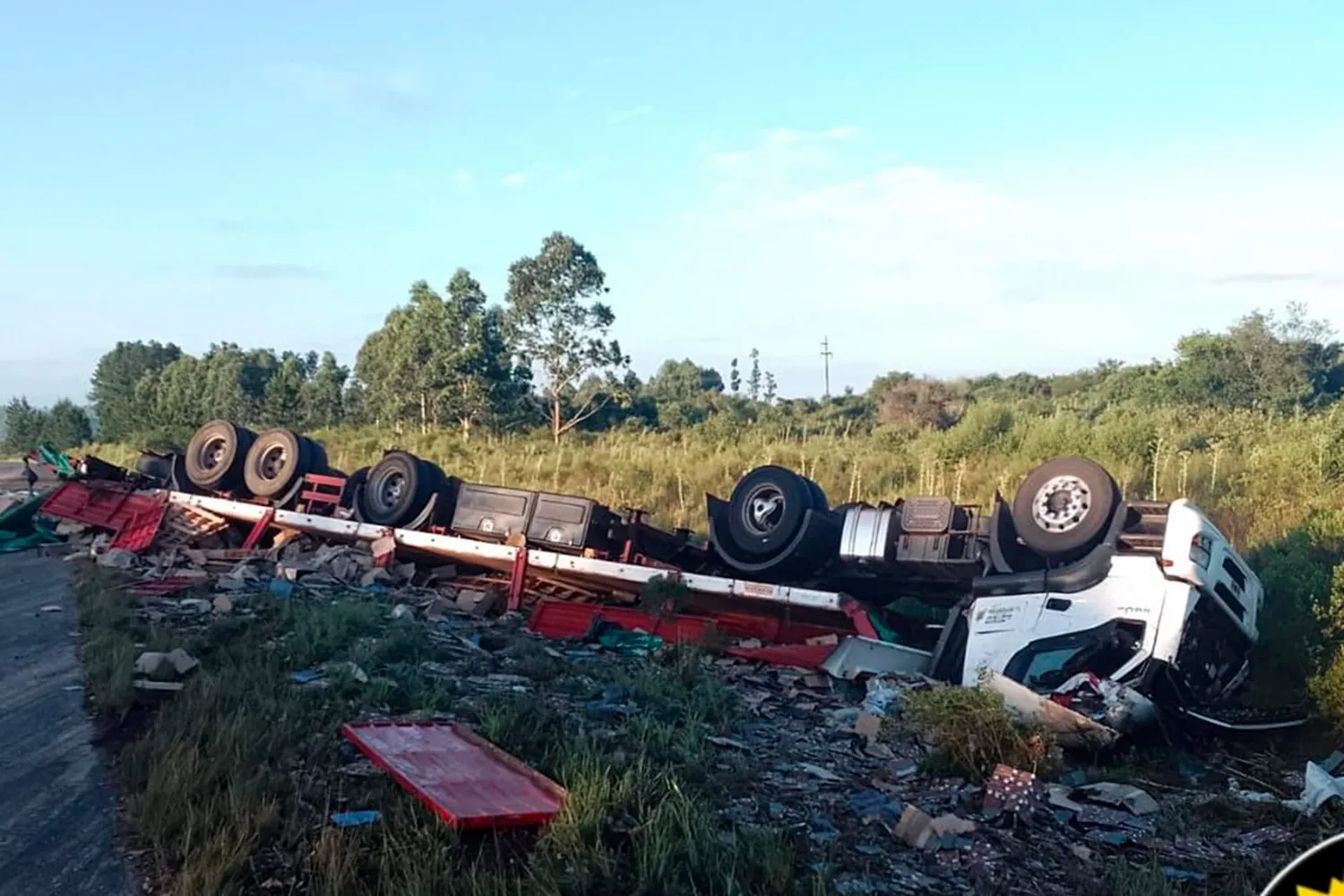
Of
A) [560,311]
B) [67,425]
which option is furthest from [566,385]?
[67,425]

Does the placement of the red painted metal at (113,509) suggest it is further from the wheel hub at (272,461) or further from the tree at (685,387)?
the tree at (685,387)

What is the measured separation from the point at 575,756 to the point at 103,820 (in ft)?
6.56

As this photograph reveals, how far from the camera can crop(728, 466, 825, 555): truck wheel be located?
9391 mm

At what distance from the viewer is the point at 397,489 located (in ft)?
38.5

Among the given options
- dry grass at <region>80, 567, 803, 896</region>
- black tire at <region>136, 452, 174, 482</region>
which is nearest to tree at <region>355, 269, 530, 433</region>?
black tire at <region>136, 452, 174, 482</region>

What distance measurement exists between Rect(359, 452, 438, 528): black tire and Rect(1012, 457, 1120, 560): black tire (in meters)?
6.17

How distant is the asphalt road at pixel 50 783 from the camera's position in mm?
4141

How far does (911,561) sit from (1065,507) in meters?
1.37

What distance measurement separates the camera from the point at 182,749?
507 cm

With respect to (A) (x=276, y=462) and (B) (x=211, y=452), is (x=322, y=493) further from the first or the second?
(B) (x=211, y=452)

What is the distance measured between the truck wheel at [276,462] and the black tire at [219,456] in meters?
0.15

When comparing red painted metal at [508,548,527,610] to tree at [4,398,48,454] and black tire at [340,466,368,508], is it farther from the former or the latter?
tree at [4,398,48,454]

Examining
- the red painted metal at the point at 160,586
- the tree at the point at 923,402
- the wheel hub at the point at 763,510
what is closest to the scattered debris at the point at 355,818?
the wheel hub at the point at 763,510

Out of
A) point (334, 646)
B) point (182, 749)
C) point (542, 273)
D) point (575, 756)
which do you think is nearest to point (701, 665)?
point (334, 646)
